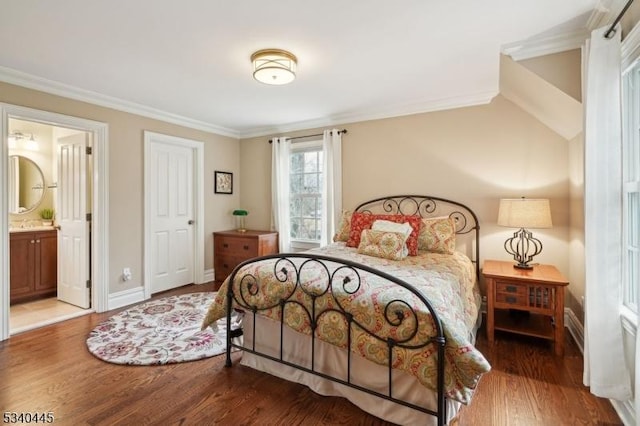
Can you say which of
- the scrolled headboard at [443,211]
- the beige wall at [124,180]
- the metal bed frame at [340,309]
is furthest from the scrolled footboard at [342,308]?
the beige wall at [124,180]

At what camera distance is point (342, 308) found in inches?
73.0

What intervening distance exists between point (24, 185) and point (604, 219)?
6.10m

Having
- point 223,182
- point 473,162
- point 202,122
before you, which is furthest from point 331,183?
point 202,122

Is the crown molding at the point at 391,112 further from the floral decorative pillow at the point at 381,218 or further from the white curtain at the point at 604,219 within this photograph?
the white curtain at the point at 604,219

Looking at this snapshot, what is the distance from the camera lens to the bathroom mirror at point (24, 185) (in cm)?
421

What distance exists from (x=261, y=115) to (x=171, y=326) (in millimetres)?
2759

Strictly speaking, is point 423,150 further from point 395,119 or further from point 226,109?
point 226,109

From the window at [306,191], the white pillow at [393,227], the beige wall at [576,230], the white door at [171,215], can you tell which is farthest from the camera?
the window at [306,191]

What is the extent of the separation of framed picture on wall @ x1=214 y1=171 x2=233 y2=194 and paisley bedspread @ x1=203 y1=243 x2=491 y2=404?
2902 millimetres

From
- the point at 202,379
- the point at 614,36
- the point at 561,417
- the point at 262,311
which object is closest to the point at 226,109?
the point at 262,311

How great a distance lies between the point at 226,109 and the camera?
4.02 m

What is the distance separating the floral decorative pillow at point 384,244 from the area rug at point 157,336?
1.31m

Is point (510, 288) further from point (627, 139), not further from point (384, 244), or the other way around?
point (627, 139)

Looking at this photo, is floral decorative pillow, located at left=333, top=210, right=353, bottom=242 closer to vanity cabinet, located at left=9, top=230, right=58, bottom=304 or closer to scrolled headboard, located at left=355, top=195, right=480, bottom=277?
scrolled headboard, located at left=355, top=195, right=480, bottom=277
